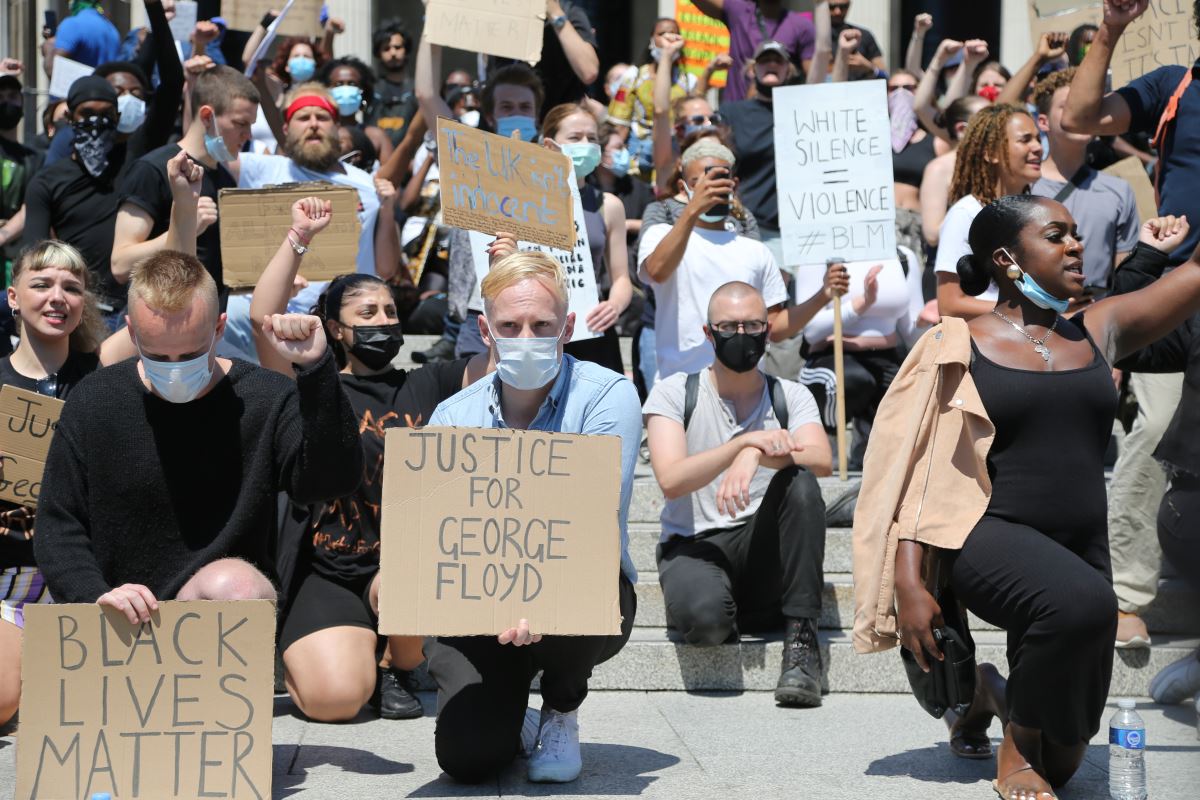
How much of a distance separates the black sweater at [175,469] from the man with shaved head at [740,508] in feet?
6.29

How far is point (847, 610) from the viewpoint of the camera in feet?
22.2

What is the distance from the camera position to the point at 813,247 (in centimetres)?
827

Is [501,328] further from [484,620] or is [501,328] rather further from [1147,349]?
[1147,349]

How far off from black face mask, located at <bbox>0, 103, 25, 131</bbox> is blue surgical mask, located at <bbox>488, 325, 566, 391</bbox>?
7006 mm

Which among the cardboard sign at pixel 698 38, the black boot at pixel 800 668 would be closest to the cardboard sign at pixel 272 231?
the black boot at pixel 800 668

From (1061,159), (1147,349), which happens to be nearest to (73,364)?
(1147,349)

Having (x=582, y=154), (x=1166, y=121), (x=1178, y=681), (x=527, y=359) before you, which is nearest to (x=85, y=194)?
(x=582, y=154)

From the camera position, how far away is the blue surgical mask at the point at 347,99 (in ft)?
35.7

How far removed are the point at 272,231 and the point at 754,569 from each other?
2545 millimetres

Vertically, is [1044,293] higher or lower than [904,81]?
lower

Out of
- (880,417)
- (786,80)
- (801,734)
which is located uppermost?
(786,80)

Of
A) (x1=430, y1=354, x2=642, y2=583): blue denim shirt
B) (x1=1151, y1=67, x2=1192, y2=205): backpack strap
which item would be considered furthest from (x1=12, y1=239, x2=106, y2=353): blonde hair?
(x1=1151, y1=67, x2=1192, y2=205): backpack strap

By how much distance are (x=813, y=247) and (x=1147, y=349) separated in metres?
2.67

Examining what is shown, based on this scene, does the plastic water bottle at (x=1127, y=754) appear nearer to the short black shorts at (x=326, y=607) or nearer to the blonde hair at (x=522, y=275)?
the blonde hair at (x=522, y=275)
